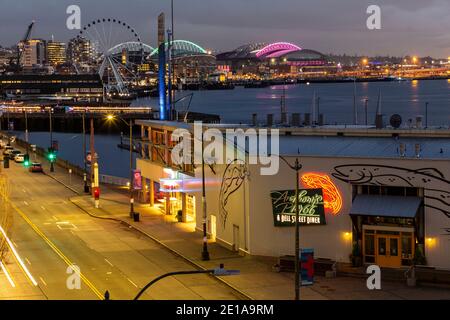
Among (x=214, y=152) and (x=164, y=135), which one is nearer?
(x=214, y=152)

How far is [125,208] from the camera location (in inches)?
2003

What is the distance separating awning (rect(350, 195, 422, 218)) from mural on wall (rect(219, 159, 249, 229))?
549 cm

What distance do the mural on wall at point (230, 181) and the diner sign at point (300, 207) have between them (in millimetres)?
2159

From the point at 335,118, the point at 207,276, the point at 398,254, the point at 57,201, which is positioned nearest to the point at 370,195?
the point at 398,254

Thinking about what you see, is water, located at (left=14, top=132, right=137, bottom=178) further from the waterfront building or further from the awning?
the awning

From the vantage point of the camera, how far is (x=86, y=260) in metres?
35.7

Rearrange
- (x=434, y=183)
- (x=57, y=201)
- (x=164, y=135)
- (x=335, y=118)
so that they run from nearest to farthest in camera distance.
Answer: (x=434, y=183) → (x=164, y=135) → (x=57, y=201) → (x=335, y=118)

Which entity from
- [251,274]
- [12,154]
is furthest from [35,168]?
[251,274]

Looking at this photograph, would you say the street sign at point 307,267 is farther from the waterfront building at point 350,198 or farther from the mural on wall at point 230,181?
the mural on wall at point 230,181

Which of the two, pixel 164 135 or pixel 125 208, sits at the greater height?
pixel 164 135

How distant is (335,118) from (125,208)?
352 feet

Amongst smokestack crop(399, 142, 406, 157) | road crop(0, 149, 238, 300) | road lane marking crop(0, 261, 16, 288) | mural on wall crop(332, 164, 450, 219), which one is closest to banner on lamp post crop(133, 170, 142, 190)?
road crop(0, 149, 238, 300)
